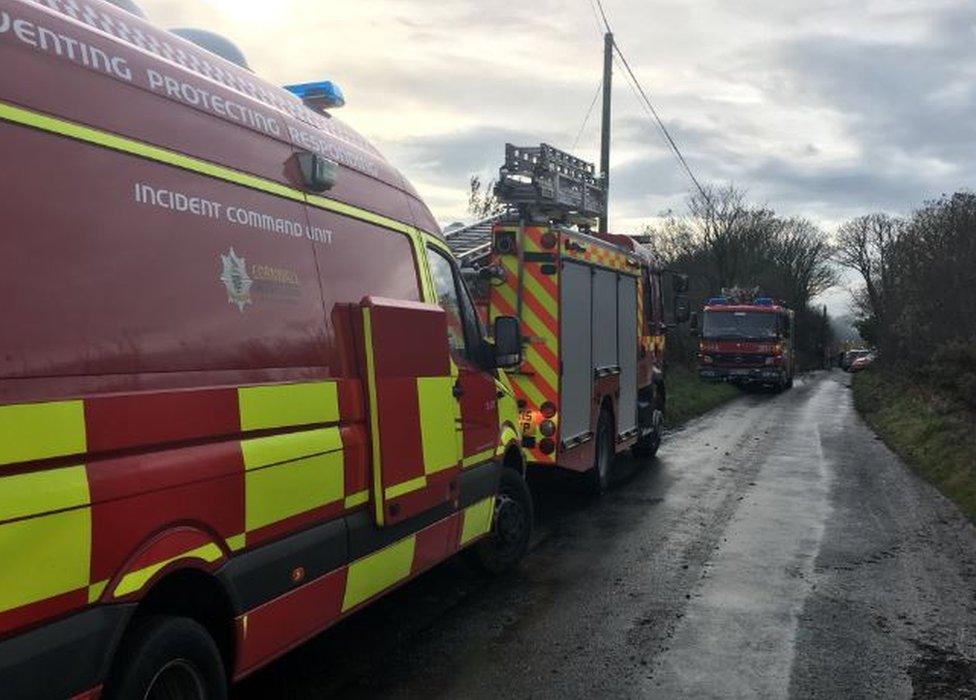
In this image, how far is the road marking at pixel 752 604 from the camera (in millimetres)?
4680

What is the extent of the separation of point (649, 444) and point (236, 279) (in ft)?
33.5

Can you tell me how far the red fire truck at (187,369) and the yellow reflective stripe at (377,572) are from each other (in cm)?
2

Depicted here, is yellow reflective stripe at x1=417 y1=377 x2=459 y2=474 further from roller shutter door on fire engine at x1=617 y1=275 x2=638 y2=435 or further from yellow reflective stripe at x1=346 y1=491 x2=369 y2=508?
roller shutter door on fire engine at x1=617 y1=275 x2=638 y2=435

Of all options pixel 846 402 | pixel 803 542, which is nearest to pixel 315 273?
pixel 803 542

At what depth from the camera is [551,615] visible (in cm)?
577

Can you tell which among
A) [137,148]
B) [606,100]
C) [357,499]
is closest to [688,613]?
[357,499]

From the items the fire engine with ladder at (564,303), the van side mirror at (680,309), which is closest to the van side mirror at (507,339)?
the fire engine with ladder at (564,303)

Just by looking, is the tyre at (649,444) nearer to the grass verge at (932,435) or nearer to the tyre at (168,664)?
the grass verge at (932,435)

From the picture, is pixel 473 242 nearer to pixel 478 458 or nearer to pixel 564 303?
pixel 564 303

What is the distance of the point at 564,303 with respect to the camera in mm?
8633

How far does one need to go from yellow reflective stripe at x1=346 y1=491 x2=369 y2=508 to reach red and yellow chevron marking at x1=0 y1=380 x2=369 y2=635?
67 mm

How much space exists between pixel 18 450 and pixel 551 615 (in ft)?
13.0

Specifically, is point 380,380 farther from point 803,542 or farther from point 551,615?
point 803,542

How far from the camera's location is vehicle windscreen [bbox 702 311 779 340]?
101 feet
